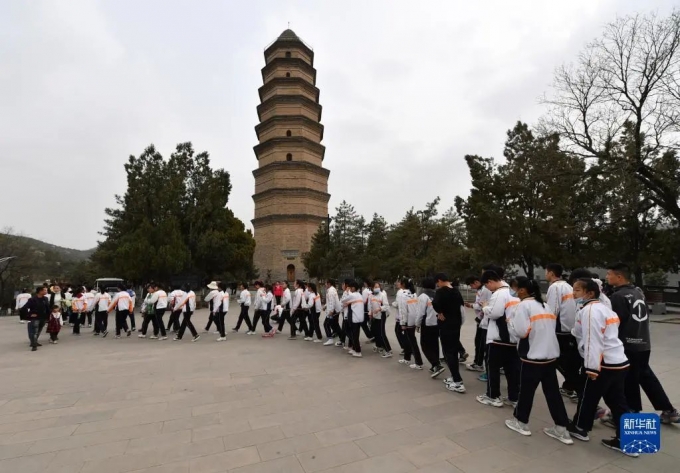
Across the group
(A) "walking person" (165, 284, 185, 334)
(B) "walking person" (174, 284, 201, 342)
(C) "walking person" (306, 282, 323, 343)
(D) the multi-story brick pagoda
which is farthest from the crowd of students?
(D) the multi-story brick pagoda

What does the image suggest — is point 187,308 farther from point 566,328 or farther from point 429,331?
point 566,328

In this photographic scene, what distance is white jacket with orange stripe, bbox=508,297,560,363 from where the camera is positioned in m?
4.07

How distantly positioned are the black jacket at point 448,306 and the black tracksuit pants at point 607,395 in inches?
83.6

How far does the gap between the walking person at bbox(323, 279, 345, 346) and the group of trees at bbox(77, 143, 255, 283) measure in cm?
1348

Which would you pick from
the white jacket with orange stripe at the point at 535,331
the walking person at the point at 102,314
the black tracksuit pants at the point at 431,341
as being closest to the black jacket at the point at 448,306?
the black tracksuit pants at the point at 431,341

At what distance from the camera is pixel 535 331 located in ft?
13.6

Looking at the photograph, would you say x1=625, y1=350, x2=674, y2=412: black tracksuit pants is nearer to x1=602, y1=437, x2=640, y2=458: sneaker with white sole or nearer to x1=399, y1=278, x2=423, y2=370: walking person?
x1=602, y1=437, x2=640, y2=458: sneaker with white sole

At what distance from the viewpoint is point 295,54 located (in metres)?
37.8

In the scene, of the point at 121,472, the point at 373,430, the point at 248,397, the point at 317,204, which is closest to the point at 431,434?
the point at 373,430

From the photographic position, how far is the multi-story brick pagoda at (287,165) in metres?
35.0

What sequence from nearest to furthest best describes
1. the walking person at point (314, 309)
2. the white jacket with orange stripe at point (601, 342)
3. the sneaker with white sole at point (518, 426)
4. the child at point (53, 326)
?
the white jacket with orange stripe at point (601, 342) < the sneaker with white sole at point (518, 426) < the walking person at point (314, 309) < the child at point (53, 326)

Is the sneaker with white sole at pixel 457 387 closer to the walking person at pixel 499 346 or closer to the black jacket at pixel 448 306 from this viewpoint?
the walking person at pixel 499 346

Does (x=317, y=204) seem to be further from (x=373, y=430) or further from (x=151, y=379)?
(x=373, y=430)

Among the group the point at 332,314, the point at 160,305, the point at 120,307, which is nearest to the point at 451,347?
the point at 332,314
